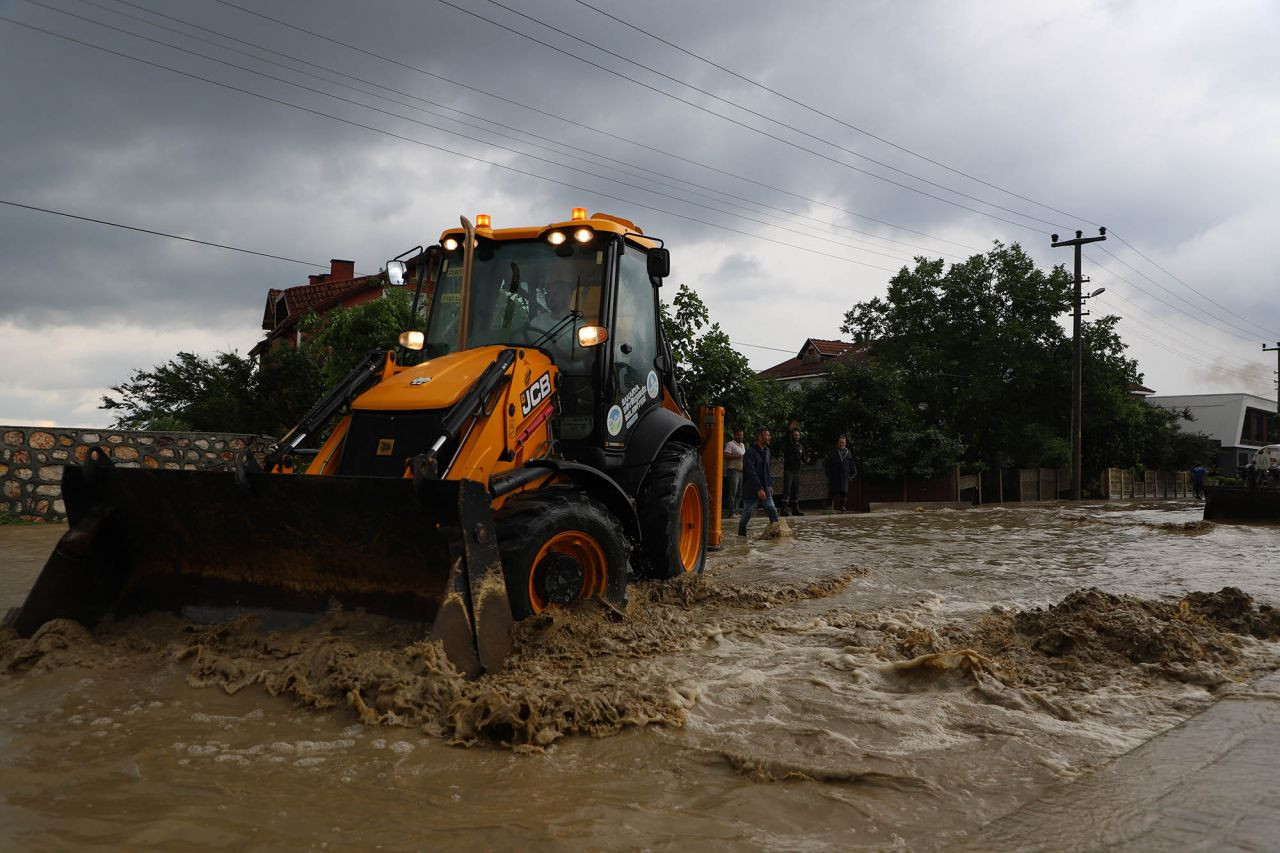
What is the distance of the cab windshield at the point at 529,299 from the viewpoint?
6.59 meters

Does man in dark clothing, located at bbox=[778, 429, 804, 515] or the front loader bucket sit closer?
the front loader bucket

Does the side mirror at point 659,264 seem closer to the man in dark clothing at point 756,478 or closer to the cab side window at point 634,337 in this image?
the cab side window at point 634,337

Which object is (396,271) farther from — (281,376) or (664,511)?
(281,376)

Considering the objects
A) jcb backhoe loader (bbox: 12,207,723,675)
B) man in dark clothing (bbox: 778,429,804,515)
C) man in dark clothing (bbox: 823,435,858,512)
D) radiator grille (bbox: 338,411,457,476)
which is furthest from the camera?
man in dark clothing (bbox: 823,435,858,512)

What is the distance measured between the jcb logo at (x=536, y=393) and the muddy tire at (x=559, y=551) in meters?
0.69

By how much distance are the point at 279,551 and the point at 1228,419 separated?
69.9 m

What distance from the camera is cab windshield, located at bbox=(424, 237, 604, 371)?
21.6 ft

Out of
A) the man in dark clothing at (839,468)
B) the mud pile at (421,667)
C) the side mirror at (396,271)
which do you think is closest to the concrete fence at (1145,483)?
the man in dark clothing at (839,468)

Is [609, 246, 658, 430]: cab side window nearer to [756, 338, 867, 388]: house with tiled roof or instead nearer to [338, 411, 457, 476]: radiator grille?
[338, 411, 457, 476]: radiator grille

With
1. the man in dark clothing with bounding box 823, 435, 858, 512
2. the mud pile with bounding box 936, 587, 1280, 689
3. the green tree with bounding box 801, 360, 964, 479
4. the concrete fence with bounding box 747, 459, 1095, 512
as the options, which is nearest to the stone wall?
the mud pile with bounding box 936, 587, 1280, 689

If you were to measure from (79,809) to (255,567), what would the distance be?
6.83 ft

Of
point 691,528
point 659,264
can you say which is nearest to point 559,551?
point 659,264

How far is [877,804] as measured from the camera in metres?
3.21

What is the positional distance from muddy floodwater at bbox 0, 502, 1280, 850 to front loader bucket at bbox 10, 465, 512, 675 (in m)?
0.18
